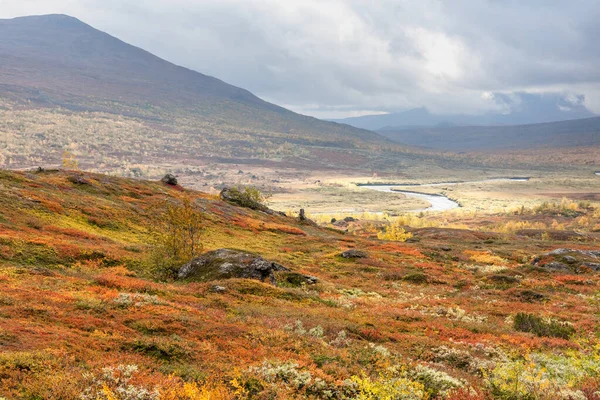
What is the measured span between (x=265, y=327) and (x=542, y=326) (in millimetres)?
16910

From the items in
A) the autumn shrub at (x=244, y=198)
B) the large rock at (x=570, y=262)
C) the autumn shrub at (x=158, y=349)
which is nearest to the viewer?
the autumn shrub at (x=158, y=349)

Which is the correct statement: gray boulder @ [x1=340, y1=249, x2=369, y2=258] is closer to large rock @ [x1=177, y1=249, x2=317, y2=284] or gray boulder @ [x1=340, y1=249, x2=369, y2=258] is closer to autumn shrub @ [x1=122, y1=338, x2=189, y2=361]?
large rock @ [x1=177, y1=249, x2=317, y2=284]

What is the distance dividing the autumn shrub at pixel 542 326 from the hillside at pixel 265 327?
0.11m

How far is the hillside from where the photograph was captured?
1089cm

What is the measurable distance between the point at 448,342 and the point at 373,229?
352 feet

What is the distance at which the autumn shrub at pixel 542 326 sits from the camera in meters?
22.6

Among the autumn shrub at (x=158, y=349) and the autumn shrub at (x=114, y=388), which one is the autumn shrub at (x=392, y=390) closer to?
the autumn shrub at (x=114, y=388)

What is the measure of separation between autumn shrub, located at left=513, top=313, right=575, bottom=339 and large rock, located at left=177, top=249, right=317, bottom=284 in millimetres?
16419

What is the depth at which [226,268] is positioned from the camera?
2945 cm

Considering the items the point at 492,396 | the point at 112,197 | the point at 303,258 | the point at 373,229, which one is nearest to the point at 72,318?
the point at 492,396

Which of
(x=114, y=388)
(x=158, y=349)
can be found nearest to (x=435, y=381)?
(x=158, y=349)

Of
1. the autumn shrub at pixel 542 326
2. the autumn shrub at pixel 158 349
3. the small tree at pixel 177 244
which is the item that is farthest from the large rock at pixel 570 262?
the autumn shrub at pixel 158 349

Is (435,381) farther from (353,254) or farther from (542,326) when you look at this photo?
(353,254)

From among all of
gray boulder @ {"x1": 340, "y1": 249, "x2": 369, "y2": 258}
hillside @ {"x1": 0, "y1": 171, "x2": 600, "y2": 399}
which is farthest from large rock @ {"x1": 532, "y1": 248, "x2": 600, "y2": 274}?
gray boulder @ {"x1": 340, "y1": 249, "x2": 369, "y2": 258}
